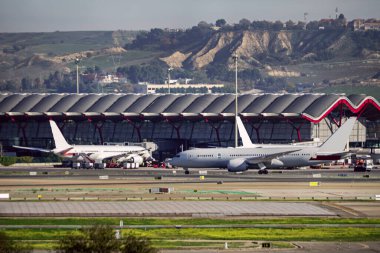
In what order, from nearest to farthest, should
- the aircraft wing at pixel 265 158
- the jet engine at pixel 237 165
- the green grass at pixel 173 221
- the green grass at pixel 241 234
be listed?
1. the green grass at pixel 241 234
2. the green grass at pixel 173 221
3. the aircraft wing at pixel 265 158
4. the jet engine at pixel 237 165

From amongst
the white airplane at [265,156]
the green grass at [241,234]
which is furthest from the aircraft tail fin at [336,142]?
A: the green grass at [241,234]

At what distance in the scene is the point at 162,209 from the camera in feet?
285

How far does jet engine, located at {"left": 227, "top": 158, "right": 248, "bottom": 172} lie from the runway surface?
53.6 meters

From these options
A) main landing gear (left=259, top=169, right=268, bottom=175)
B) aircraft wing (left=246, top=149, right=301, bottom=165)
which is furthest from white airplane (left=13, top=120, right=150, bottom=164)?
main landing gear (left=259, top=169, right=268, bottom=175)

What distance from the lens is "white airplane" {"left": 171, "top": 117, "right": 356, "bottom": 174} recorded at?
14838cm

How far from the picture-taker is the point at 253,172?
500 ft

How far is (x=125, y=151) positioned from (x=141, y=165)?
363 centimetres

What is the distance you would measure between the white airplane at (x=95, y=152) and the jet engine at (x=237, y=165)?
31.7 meters

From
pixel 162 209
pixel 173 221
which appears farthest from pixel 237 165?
pixel 173 221

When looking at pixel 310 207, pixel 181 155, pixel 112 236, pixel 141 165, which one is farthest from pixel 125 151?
pixel 112 236

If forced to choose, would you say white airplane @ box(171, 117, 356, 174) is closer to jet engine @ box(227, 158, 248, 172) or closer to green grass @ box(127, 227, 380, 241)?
jet engine @ box(227, 158, 248, 172)

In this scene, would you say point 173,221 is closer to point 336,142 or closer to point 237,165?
point 237,165

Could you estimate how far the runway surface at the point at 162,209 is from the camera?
275 feet

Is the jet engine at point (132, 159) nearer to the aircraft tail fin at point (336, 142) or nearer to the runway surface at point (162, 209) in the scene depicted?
the aircraft tail fin at point (336, 142)
